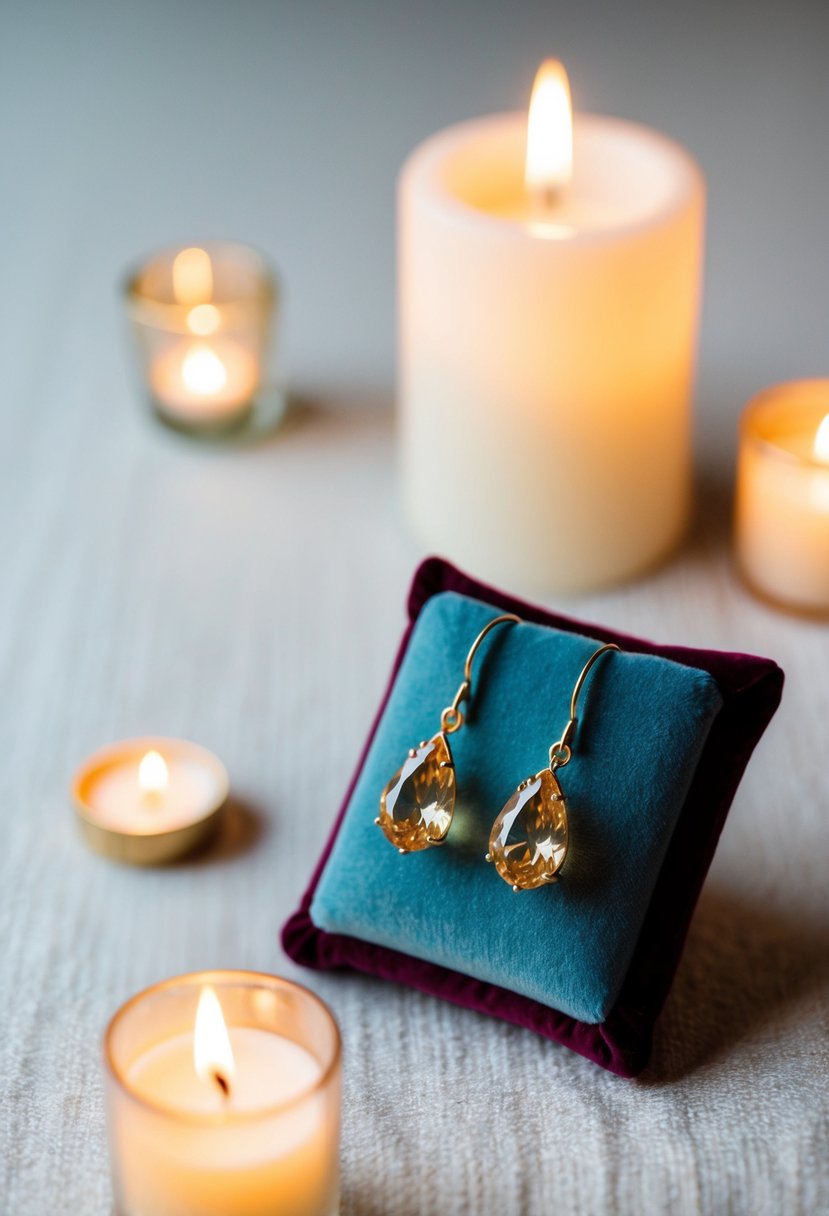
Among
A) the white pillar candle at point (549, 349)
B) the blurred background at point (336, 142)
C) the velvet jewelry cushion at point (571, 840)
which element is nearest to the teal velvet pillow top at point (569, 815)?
the velvet jewelry cushion at point (571, 840)

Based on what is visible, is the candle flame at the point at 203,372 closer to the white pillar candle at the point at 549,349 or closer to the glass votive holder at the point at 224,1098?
the white pillar candle at the point at 549,349

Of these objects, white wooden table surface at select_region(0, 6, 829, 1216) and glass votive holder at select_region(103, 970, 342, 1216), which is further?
white wooden table surface at select_region(0, 6, 829, 1216)

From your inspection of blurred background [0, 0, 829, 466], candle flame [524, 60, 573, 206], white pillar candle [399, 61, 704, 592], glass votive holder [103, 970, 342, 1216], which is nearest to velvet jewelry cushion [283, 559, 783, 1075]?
glass votive holder [103, 970, 342, 1216]

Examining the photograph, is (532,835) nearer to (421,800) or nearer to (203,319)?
(421,800)

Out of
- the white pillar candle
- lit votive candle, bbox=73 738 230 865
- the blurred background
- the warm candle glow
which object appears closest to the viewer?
lit votive candle, bbox=73 738 230 865

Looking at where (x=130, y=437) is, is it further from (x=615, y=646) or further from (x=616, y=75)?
(x=616, y=75)

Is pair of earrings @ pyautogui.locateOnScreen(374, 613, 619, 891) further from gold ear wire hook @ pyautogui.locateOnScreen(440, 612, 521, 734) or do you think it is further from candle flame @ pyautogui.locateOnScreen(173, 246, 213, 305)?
candle flame @ pyautogui.locateOnScreen(173, 246, 213, 305)

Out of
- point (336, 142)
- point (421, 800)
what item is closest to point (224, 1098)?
point (421, 800)
